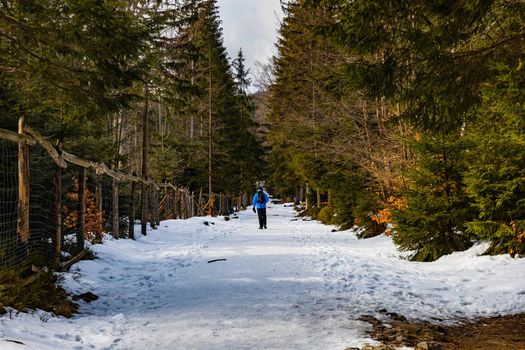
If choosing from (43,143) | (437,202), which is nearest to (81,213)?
(43,143)

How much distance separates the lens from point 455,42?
21.3 feet

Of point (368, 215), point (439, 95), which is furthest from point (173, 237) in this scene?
point (439, 95)

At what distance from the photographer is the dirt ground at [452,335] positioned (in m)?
4.50

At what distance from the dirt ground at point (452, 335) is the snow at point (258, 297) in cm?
23

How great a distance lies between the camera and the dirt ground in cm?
450

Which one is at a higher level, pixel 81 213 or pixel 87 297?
pixel 81 213

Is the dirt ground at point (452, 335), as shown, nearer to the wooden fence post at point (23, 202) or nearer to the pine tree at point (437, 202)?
the pine tree at point (437, 202)

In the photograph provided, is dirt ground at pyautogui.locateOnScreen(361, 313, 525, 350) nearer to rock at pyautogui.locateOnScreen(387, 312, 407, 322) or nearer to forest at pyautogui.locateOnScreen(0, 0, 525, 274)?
rock at pyautogui.locateOnScreen(387, 312, 407, 322)

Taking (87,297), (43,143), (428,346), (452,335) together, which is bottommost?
(452,335)

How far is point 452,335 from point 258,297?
269 cm

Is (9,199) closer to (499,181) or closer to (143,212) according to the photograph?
(143,212)

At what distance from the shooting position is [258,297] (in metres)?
6.46

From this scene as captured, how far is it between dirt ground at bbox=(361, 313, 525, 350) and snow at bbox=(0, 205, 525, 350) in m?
0.23

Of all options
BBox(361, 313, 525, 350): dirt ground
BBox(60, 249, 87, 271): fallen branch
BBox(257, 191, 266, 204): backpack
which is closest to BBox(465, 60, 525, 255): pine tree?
BBox(361, 313, 525, 350): dirt ground
